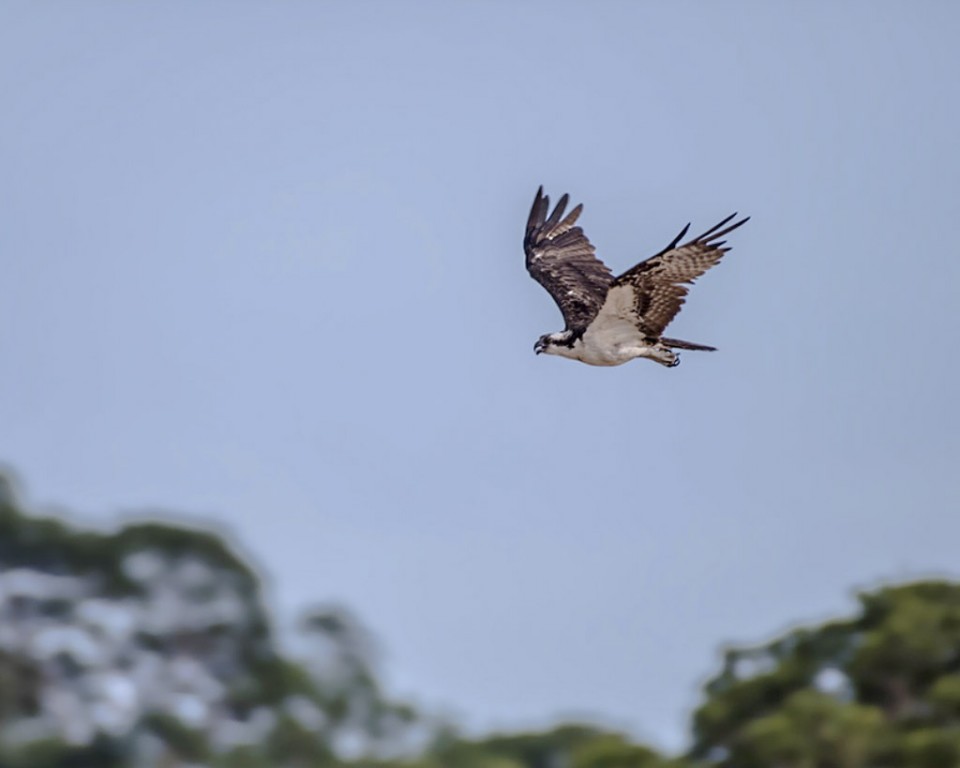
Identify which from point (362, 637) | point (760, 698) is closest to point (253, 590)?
point (362, 637)

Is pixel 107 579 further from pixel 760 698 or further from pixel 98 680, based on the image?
pixel 760 698

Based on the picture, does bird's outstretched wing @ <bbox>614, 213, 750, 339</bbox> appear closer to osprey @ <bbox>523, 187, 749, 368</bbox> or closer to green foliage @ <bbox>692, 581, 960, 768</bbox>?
osprey @ <bbox>523, 187, 749, 368</bbox>

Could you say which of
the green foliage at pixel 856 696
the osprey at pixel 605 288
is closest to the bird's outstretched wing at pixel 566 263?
the osprey at pixel 605 288

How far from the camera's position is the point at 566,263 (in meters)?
14.9

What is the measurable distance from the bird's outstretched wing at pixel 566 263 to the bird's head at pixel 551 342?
0.18m

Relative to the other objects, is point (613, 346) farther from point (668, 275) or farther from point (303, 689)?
point (303, 689)

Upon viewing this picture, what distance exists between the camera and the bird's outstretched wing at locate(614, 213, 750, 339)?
472 inches

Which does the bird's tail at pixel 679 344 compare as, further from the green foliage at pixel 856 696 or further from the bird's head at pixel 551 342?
the green foliage at pixel 856 696

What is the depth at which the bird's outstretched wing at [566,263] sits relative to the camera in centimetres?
1423

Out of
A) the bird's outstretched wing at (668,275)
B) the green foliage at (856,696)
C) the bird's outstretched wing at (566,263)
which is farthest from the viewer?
the green foliage at (856,696)

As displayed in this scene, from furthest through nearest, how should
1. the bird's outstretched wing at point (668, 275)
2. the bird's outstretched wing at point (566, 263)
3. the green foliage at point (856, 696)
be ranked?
1. the green foliage at point (856, 696)
2. the bird's outstretched wing at point (566, 263)
3. the bird's outstretched wing at point (668, 275)

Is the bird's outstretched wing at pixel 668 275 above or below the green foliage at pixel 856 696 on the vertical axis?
below

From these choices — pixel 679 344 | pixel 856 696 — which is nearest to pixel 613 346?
pixel 679 344

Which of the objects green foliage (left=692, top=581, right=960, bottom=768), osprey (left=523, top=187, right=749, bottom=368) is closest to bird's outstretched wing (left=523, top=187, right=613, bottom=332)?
osprey (left=523, top=187, right=749, bottom=368)
